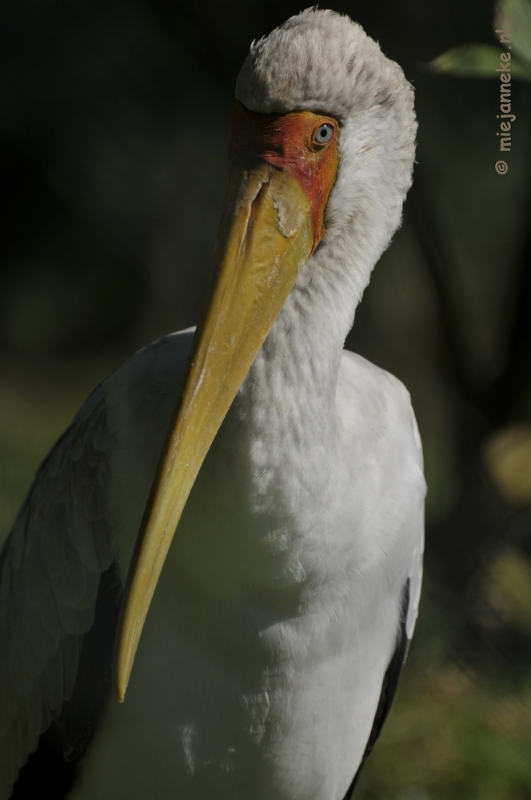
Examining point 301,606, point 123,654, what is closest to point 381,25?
point 301,606

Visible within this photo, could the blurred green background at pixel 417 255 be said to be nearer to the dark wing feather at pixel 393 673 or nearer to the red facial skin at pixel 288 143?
the dark wing feather at pixel 393 673

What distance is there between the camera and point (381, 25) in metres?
3.48

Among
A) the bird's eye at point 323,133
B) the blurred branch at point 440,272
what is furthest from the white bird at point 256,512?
the blurred branch at point 440,272

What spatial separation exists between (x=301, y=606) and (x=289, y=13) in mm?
2720

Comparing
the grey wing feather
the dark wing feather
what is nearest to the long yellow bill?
the grey wing feather

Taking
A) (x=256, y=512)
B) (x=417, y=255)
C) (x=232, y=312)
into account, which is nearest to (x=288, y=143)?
(x=232, y=312)

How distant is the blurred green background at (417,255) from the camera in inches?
130

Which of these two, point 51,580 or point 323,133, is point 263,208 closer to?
point 323,133

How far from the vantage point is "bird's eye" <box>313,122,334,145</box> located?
137 cm

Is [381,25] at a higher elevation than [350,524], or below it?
higher

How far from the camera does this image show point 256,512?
1424mm

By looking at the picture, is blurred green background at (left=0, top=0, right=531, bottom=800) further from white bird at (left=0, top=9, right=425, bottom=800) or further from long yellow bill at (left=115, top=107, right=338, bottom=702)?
long yellow bill at (left=115, top=107, right=338, bottom=702)

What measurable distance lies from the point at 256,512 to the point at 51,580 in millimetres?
633

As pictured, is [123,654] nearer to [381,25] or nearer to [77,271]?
[381,25]
